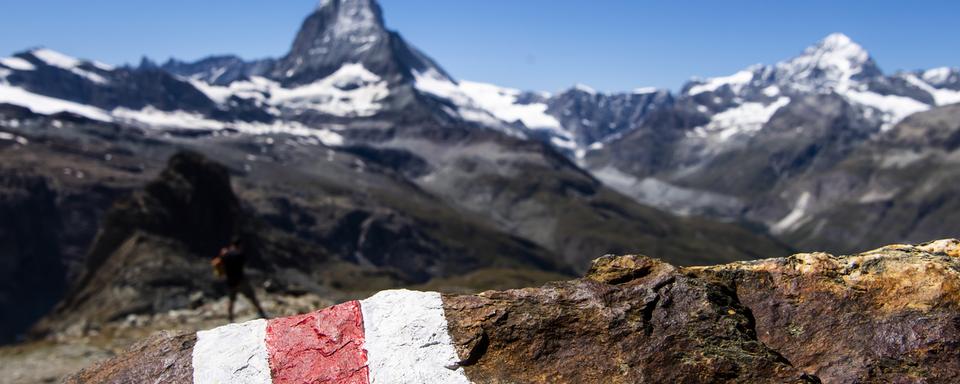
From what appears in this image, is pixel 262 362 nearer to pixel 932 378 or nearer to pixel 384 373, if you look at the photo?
pixel 384 373

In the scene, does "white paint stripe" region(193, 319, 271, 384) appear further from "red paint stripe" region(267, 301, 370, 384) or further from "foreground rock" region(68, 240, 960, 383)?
"red paint stripe" region(267, 301, 370, 384)

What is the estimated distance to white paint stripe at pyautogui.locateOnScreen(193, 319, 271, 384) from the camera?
46.8 ft

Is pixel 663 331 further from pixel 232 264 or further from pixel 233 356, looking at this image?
pixel 232 264

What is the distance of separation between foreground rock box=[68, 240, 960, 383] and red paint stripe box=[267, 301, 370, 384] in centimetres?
3

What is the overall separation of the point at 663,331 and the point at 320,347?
6.13 metres

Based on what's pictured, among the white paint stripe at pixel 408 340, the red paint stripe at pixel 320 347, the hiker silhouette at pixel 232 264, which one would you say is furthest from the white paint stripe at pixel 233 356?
the hiker silhouette at pixel 232 264

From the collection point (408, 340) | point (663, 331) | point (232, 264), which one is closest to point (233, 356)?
point (408, 340)

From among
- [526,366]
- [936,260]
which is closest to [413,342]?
[526,366]

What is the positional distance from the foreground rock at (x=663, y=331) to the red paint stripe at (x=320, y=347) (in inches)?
1.1

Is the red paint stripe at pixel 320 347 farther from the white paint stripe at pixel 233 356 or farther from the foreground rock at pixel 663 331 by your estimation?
the white paint stripe at pixel 233 356

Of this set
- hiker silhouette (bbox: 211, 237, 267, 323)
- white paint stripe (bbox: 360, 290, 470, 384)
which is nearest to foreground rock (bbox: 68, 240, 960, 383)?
white paint stripe (bbox: 360, 290, 470, 384)

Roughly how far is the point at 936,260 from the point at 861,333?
2388 mm

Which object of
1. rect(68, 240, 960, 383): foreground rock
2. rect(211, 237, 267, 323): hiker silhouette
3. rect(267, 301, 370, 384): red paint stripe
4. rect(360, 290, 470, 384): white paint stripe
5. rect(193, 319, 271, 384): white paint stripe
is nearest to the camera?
rect(68, 240, 960, 383): foreground rock

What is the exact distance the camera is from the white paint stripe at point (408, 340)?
13805mm
